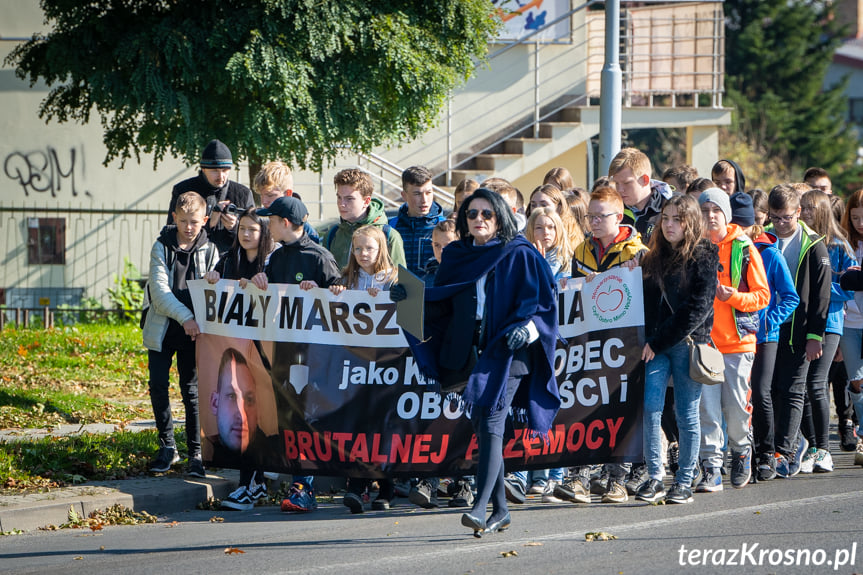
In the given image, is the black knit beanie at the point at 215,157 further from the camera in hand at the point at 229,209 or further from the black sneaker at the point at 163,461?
the black sneaker at the point at 163,461

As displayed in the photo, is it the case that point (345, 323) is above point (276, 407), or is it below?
above

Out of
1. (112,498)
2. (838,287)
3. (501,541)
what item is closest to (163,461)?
(112,498)

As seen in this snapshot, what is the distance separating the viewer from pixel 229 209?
28.5 feet

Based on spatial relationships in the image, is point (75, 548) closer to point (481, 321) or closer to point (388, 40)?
point (481, 321)

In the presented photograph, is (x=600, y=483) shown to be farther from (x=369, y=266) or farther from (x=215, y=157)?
(x=215, y=157)

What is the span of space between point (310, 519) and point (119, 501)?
1361 millimetres

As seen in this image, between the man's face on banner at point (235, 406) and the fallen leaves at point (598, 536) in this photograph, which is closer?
the fallen leaves at point (598, 536)

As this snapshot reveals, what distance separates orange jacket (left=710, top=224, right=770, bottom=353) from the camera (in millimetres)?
7727

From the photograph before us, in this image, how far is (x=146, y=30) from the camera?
13320 millimetres

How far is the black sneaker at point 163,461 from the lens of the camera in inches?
334

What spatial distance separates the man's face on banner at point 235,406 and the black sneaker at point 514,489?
1.79 m

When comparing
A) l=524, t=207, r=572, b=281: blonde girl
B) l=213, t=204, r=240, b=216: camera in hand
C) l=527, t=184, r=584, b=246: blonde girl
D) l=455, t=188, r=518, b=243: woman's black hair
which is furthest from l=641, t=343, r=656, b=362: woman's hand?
l=213, t=204, r=240, b=216: camera in hand

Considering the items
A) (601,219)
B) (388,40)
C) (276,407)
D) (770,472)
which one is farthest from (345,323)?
(388,40)

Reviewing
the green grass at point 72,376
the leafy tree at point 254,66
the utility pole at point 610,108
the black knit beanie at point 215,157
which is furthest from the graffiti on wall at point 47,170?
the black knit beanie at point 215,157
